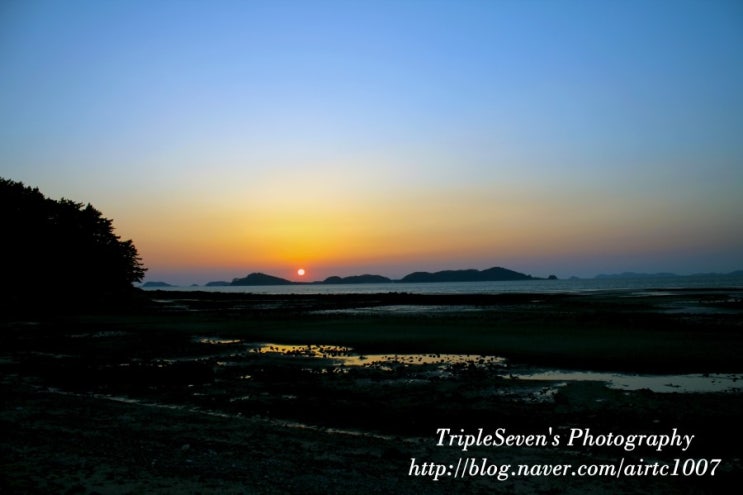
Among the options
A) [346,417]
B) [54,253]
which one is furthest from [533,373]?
[54,253]

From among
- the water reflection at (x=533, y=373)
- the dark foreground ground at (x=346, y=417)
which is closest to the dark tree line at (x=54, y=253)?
the dark foreground ground at (x=346, y=417)

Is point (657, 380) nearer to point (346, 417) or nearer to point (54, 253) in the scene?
point (346, 417)

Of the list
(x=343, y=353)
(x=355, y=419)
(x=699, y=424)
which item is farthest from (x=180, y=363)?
(x=699, y=424)

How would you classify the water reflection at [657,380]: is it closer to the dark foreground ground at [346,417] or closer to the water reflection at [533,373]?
the water reflection at [533,373]

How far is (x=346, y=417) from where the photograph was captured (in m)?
13.0

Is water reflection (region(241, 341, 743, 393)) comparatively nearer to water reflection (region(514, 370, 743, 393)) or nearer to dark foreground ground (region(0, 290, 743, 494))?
water reflection (region(514, 370, 743, 393))

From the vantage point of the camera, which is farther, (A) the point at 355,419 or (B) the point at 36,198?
(B) the point at 36,198

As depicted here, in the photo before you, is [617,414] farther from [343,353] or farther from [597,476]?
[343,353]

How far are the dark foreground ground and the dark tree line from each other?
3854 cm

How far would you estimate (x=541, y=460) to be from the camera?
31.4 feet

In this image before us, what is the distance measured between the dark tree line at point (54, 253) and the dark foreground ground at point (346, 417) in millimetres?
38539

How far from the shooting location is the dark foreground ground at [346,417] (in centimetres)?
843

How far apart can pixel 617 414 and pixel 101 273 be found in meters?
71.8

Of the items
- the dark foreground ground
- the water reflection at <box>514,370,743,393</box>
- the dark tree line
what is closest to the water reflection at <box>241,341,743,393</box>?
the water reflection at <box>514,370,743,393</box>
